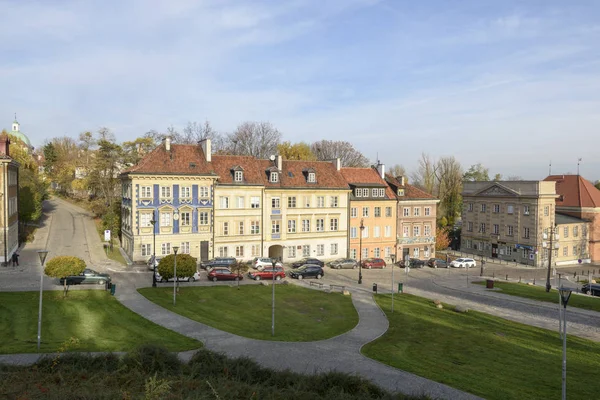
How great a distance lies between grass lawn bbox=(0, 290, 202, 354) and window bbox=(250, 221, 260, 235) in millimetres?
21232

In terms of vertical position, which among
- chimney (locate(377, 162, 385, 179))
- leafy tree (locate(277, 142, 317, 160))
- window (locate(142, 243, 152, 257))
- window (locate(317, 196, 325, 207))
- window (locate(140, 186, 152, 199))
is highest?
leafy tree (locate(277, 142, 317, 160))

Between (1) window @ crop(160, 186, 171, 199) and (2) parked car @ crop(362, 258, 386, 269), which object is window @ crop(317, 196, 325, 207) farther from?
(1) window @ crop(160, 186, 171, 199)

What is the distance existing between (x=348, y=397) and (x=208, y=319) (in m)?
16.3

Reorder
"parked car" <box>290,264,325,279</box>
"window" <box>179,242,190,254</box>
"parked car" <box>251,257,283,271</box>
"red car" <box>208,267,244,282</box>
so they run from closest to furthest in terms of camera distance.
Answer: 1. "red car" <box>208,267,244,282</box>
2. "parked car" <box>290,264,325,279</box>
3. "parked car" <box>251,257,283,271</box>
4. "window" <box>179,242,190,254</box>

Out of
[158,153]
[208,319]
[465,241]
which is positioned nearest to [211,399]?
[208,319]

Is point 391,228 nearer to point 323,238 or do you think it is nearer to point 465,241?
point 323,238

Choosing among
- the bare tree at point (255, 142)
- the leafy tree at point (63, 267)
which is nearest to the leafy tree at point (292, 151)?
the bare tree at point (255, 142)

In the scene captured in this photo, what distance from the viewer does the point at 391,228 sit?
58656 millimetres

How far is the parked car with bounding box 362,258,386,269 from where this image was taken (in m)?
53.0

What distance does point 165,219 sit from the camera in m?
47.0

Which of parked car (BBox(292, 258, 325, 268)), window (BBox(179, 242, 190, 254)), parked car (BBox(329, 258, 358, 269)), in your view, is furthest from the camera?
parked car (BBox(329, 258, 358, 269))

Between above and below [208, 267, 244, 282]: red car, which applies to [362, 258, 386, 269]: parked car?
below

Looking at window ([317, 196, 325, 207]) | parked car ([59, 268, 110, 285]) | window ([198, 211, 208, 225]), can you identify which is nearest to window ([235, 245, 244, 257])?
window ([198, 211, 208, 225])

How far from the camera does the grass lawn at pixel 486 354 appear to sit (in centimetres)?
1934
